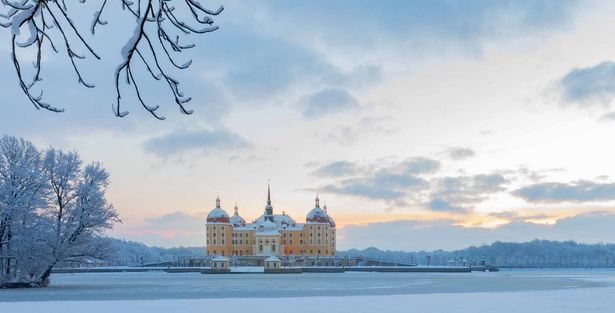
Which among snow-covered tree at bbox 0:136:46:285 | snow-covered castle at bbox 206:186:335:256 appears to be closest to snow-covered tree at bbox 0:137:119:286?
snow-covered tree at bbox 0:136:46:285

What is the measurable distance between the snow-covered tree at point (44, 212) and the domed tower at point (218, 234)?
319 ft

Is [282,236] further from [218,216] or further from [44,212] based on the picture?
[44,212]

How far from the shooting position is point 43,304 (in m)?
26.3

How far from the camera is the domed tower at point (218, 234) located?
143 meters

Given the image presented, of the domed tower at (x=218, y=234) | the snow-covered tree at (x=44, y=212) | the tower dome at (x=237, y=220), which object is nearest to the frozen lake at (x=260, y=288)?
the snow-covered tree at (x=44, y=212)

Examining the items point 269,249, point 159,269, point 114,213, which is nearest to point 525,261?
point 269,249

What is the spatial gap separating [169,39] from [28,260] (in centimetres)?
4081

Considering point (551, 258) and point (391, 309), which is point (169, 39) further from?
point (551, 258)

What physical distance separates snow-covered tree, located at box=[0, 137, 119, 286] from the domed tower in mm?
97193

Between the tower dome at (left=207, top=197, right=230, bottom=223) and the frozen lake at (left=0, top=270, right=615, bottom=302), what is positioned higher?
the tower dome at (left=207, top=197, right=230, bottom=223)

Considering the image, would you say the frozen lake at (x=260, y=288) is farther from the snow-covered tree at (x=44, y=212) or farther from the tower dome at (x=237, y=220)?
the tower dome at (x=237, y=220)

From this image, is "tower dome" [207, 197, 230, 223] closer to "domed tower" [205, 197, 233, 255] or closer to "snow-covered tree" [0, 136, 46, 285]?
"domed tower" [205, 197, 233, 255]

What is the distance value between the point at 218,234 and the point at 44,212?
3987 inches

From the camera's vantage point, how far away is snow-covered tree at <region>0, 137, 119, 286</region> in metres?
41.4
